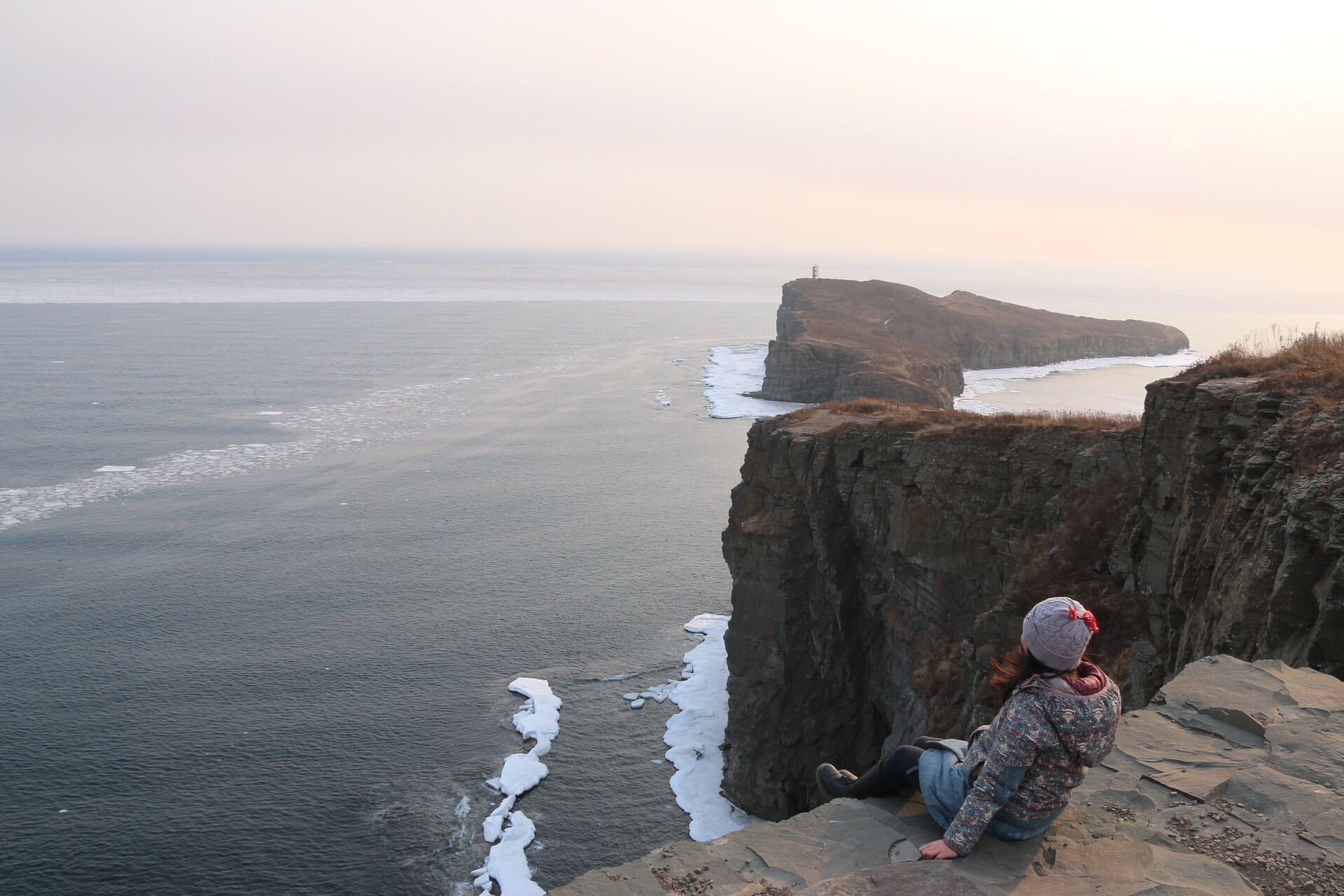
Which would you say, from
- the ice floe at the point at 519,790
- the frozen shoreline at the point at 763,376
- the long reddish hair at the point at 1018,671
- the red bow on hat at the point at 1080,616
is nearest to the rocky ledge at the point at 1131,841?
the long reddish hair at the point at 1018,671

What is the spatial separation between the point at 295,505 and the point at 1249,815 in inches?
2630

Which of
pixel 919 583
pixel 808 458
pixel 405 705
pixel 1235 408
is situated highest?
pixel 1235 408

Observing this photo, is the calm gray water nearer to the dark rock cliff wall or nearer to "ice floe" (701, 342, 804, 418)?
the dark rock cliff wall

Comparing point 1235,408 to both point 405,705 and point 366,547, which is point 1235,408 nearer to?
point 405,705

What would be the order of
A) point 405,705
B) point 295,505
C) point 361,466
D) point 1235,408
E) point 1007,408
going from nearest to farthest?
point 1235,408, point 405,705, point 295,505, point 361,466, point 1007,408

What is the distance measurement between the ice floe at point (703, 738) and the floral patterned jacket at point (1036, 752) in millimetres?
25310

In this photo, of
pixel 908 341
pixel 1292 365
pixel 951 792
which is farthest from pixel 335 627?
pixel 908 341

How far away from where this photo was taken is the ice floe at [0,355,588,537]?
219 feet

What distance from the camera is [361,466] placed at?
252 feet

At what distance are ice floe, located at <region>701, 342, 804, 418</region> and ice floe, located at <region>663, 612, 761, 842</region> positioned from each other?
42.6m

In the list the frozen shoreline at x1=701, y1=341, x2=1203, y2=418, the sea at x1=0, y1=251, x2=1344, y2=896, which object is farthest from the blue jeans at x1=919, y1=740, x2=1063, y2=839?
the frozen shoreline at x1=701, y1=341, x2=1203, y2=418

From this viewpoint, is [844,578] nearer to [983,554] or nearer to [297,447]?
[983,554]

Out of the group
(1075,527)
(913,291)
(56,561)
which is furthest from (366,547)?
(913,291)

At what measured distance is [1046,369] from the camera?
15450 centimetres
